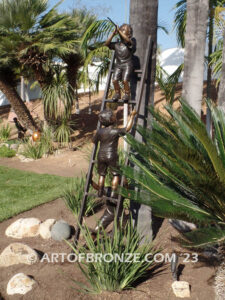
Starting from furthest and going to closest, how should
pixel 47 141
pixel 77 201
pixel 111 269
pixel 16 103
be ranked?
pixel 16 103
pixel 47 141
pixel 77 201
pixel 111 269

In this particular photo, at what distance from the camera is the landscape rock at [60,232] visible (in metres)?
4.46

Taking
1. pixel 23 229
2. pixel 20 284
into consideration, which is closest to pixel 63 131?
A: pixel 23 229

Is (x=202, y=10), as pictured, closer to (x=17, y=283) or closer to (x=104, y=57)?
(x=17, y=283)

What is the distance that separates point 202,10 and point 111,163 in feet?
7.39

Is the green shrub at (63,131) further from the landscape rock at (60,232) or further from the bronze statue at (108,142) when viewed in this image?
the bronze statue at (108,142)

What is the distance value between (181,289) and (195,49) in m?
2.86

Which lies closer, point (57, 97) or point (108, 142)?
point (108, 142)

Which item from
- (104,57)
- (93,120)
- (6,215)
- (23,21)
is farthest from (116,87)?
(93,120)

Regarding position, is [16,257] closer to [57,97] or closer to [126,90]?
[126,90]

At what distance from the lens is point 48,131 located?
10.5m

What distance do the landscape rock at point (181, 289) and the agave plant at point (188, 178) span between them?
32.0 inches

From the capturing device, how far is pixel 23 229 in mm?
4656

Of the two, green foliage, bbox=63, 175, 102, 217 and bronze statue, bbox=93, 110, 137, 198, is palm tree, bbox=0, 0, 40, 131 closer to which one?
green foliage, bbox=63, 175, 102, 217

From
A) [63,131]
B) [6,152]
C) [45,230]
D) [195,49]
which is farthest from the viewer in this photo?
[6,152]
